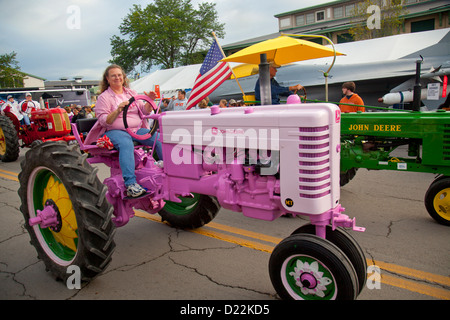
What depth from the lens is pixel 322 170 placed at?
2238 millimetres

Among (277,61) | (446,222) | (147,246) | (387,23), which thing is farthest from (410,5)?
(147,246)

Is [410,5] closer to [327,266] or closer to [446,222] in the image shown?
[446,222]

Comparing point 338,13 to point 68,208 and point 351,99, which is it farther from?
point 68,208

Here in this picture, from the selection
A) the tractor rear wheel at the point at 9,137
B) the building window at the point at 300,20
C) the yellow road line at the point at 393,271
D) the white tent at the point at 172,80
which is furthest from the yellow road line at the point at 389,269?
the building window at the point at 300,20

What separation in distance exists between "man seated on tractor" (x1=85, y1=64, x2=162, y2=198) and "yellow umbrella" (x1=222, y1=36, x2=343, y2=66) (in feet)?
7.15

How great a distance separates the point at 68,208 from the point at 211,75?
10.3 feet

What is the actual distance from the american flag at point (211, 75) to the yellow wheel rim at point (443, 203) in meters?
3.32

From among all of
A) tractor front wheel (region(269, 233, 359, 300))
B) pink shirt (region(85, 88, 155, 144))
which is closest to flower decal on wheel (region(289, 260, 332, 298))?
tractor front wheel (region(269, 233, 359, 300))

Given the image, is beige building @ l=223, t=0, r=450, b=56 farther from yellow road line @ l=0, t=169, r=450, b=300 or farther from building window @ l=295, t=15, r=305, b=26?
yellow road line @ l=0, t=169, r=450, b=300

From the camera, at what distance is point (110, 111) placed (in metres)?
3.50

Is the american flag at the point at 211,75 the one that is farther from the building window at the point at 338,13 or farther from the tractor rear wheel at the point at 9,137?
the building window at the point at 338,13

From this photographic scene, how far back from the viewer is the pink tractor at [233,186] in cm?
222

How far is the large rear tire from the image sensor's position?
2.75 m

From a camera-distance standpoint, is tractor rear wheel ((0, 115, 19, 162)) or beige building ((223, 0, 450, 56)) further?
beige building ((223, 0, 450, 56))
